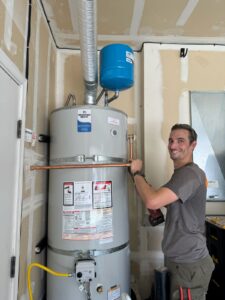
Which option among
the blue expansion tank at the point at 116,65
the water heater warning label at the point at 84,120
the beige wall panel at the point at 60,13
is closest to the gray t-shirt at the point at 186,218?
the water heater warning label at the point at 84,120

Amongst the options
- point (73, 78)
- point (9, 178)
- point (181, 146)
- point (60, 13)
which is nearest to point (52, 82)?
point (73, 78)

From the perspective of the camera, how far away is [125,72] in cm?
158

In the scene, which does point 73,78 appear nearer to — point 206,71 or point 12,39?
point 12,39

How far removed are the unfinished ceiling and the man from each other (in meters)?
1.25

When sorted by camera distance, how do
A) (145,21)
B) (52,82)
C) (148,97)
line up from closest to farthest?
(145,21) → (52,82) → (148,97)

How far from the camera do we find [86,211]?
4.88 feet

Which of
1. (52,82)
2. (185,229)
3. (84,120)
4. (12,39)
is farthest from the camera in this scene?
(52,82)

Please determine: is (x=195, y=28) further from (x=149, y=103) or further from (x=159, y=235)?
(x=159, y=235)

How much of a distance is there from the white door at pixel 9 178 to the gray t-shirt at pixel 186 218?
0.89 meters

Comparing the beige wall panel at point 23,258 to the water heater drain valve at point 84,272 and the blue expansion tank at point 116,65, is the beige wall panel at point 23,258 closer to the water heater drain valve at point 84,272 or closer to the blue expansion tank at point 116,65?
the water heater drain valve at point 84,272

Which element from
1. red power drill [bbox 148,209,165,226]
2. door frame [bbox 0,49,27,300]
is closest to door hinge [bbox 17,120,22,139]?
door frame [bbox 0,49,27,300]

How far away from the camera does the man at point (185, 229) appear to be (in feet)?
4.47

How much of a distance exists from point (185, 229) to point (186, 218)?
68mm

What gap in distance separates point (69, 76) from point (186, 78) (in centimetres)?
118
